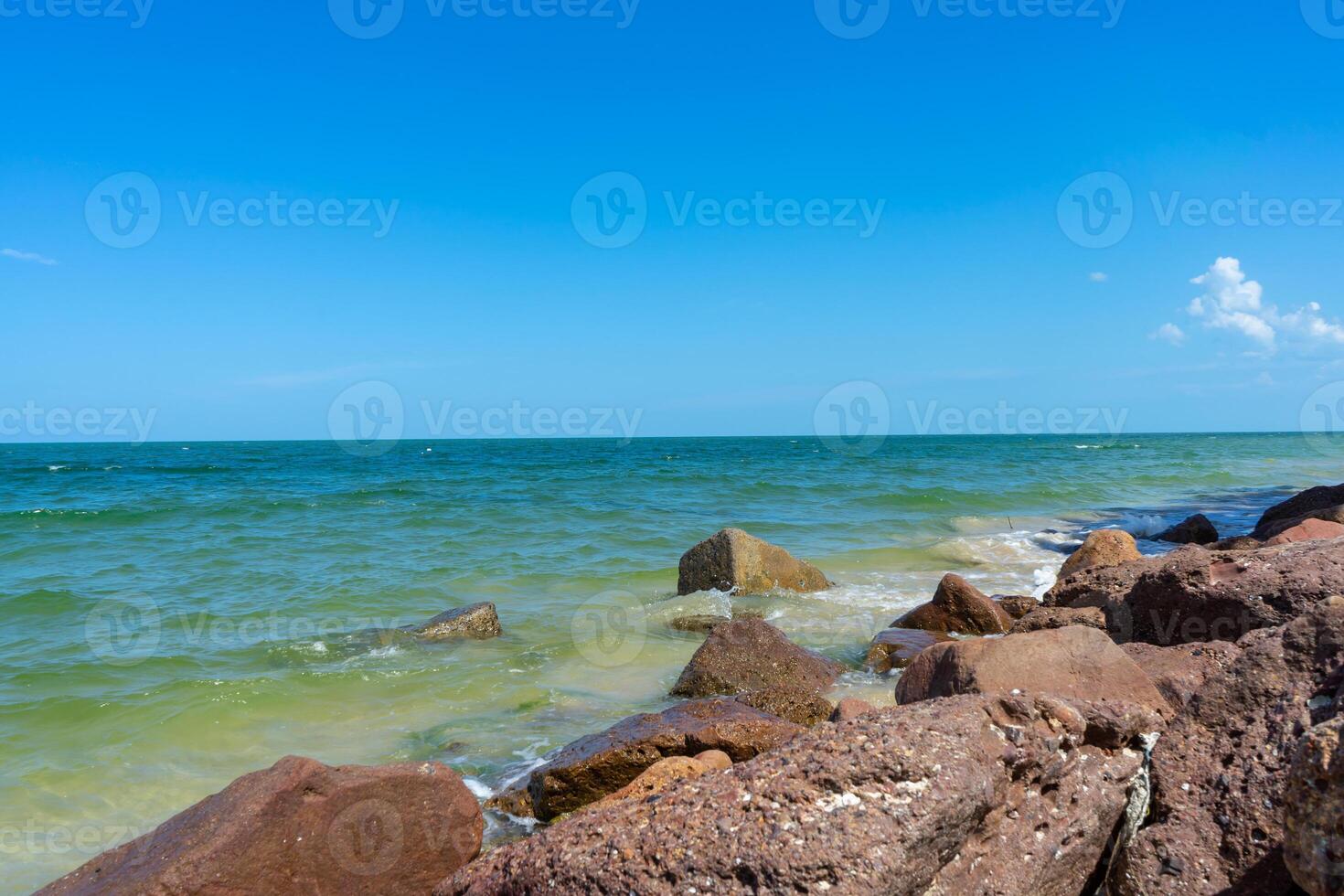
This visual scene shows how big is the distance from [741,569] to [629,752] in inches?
259

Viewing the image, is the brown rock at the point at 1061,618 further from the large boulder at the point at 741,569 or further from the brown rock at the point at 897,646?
the large boulder at the point at 741,569

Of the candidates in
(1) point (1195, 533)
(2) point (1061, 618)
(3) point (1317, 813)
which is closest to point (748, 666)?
(2) point (1061, 618)

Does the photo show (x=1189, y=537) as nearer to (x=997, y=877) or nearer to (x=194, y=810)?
(x=997, y=877)

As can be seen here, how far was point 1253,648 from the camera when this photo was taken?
3373 mm

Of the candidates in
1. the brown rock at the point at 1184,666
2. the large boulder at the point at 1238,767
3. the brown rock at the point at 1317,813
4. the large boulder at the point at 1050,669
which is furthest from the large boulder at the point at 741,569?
the brown rock at the point at 1317,813

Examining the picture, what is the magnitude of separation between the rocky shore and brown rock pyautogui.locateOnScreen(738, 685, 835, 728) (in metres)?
0.81

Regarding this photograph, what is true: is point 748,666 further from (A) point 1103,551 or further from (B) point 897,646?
(A) point 1103,551

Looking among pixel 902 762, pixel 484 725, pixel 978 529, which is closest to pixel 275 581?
pixel 484 725

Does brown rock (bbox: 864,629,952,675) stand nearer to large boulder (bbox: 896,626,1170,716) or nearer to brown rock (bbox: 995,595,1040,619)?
brown rock (bbox: 995,595,1040,619)

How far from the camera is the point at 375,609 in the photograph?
36.4ft

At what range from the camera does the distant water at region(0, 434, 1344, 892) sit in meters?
6.25

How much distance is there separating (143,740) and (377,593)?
17.4ft

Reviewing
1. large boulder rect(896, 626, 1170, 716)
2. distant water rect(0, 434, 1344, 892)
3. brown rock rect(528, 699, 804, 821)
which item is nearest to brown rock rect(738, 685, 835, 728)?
brown rock rect(528, 699, 804, 821)

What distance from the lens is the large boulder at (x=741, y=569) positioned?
37.3 feet
